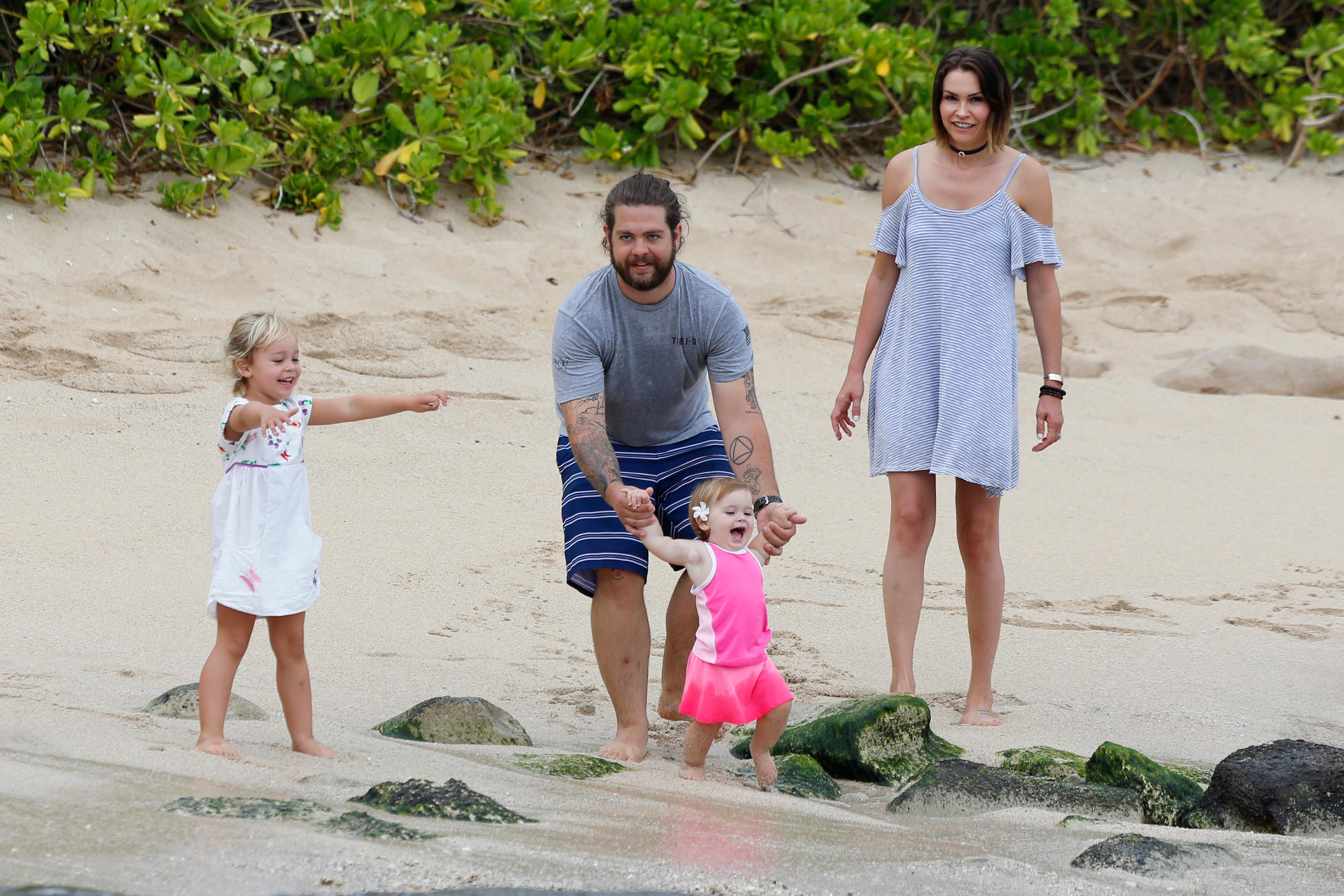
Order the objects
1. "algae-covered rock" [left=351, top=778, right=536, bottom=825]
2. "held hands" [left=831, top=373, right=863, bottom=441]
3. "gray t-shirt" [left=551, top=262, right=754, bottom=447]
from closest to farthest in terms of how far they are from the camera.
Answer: "algae-covered rock" [left=351, top=778, right=536, bottom=825], "gray t-shirt" [left=551, top=262, right=754, bottom=447], "held hands" [left=831, top=373, right=863, bottom=441]

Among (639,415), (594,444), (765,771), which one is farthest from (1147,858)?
(639,415)

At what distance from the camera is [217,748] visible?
2617mm

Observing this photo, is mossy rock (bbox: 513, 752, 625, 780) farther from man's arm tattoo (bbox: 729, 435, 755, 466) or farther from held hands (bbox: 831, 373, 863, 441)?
held hands (bbox: 831, 373, 863, 441)

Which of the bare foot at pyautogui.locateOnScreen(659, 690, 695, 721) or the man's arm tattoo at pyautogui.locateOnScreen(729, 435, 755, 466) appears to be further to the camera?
the bare foot at pyautogui.locateOnScreen(659, 690, 695, 721)

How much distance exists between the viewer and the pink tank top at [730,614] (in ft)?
9.41

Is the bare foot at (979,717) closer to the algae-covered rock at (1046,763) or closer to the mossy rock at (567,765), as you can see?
the algae-covered rock at (1046,763)

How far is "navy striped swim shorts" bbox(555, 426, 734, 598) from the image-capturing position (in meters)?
3.16

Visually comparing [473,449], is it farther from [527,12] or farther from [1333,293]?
[1333,293]

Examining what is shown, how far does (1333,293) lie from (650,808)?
7.04m

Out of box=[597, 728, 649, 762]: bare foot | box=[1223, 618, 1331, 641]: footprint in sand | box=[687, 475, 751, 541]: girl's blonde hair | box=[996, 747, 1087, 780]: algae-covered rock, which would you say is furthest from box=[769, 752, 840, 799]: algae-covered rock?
box=[1223, 618, 1331, 641]: footprint in sand

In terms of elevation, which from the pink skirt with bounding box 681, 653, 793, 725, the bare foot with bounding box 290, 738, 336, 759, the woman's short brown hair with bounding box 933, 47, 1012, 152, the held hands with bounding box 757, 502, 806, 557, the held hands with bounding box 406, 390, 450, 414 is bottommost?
the bare foot with bounding box 290, 738, 336, 759

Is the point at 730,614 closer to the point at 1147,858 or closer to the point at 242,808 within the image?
the point at 1147,858

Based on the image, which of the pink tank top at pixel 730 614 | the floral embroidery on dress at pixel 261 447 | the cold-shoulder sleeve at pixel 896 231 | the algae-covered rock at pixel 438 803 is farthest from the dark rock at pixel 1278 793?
the floral embroidery on dress at pixel 261 447

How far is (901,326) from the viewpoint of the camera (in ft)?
11.5
